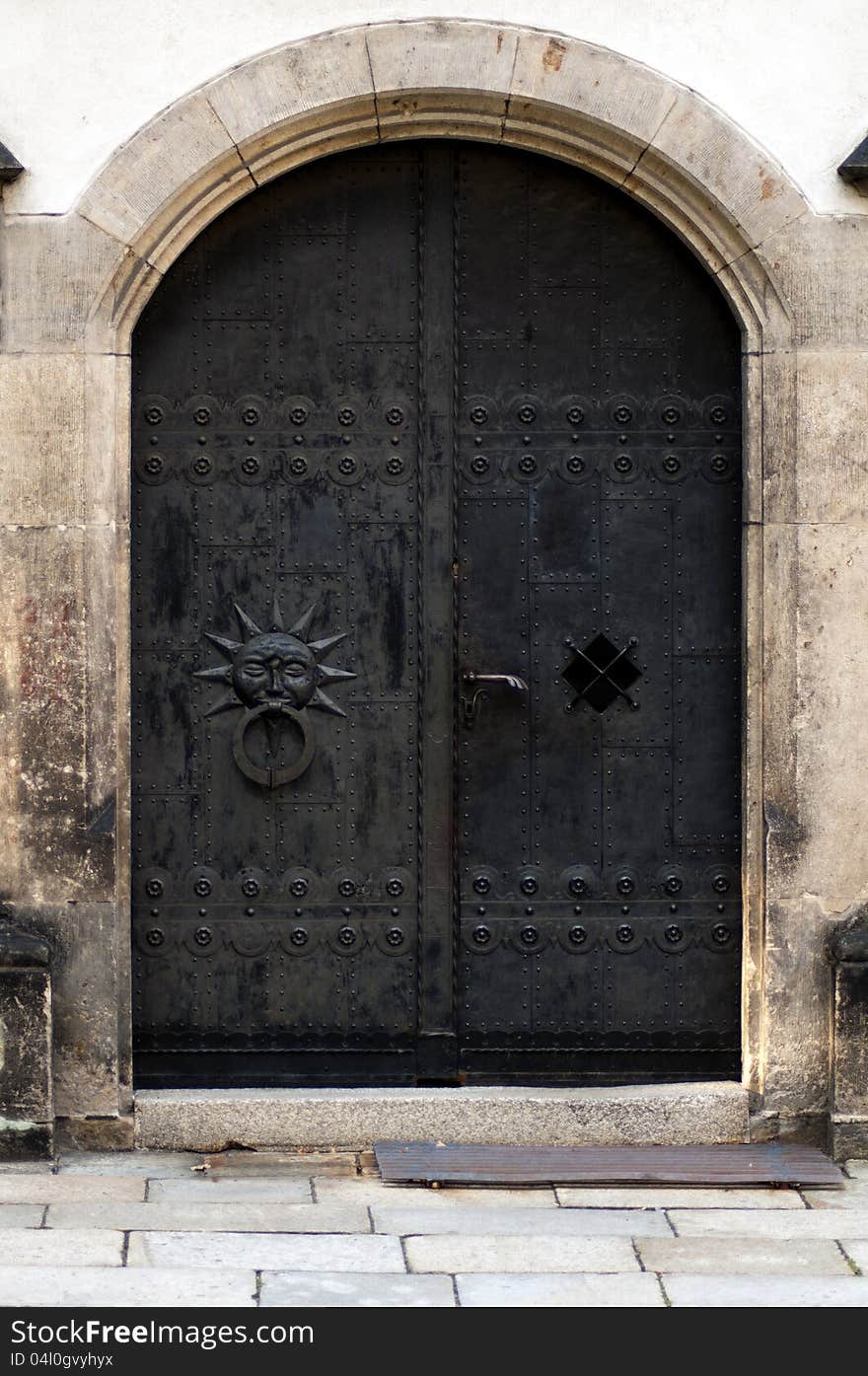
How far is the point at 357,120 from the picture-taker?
21.0 feet

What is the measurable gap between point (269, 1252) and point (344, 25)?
141 inches

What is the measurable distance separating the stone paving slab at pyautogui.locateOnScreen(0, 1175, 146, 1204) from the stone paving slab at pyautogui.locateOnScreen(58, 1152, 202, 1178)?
0.06 metres

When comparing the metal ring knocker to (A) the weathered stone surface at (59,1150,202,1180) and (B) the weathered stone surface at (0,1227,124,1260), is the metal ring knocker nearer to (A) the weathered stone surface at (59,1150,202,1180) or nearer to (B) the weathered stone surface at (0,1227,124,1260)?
(A) the weathered stone surface at (59,1150,202,1180)

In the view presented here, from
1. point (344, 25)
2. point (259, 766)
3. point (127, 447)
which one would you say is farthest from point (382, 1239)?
point (344, 25)

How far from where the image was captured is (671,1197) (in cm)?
610

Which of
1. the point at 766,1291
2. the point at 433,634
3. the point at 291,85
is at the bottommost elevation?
the point at 766,1291

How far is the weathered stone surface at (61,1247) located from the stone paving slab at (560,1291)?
933mm

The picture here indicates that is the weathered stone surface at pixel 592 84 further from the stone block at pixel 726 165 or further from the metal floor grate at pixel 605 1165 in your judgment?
the metal floor grate at pixel 605 1165

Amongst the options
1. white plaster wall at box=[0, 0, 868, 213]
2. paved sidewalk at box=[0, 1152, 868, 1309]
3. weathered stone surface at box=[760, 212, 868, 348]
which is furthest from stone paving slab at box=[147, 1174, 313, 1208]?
weathered stone surface at box=[760, 212, 868, 348]

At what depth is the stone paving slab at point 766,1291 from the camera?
16.9 feet

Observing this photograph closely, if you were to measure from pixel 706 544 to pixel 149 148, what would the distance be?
2.11 metres

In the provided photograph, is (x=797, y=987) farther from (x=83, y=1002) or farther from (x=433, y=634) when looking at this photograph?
(x=83, y=1002)

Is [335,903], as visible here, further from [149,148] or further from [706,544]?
[149,148]

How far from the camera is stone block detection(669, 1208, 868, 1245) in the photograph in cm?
→ 575
